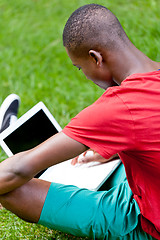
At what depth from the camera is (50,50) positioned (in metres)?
4.41

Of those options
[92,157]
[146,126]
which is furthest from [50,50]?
[146,126]

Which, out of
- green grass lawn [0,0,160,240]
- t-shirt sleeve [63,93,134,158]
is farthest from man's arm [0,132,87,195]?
green grass lawn [0,0,160,240]

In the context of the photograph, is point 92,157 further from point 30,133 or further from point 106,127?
point 106,127

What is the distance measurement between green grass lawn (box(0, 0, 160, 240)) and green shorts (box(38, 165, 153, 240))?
1.22 meters

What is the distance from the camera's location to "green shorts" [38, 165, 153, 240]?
187cm

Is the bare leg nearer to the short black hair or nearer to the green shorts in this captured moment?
the green shorts

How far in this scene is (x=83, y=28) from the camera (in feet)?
5.48

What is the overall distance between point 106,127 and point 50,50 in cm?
306

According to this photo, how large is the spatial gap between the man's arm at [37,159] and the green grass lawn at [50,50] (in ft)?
4.25

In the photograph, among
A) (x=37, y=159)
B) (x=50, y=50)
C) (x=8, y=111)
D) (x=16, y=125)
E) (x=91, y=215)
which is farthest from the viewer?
(x=50, y=50)

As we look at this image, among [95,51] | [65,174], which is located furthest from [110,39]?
[65,174]

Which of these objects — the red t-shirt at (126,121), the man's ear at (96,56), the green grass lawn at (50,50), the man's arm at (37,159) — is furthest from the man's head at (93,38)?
the green grass lawn at (50,50)

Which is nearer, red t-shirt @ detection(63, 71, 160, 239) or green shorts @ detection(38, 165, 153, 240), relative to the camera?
red t-shirt @ detection(63, 71, 160, 239)

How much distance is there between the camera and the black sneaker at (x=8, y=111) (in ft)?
9.35
